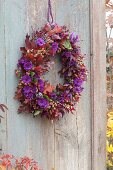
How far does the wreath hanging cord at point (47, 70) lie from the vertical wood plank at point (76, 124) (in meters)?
0.15

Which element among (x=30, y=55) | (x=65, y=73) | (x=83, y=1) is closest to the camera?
(x=30, y=55)

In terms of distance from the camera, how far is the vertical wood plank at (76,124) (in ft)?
9.40

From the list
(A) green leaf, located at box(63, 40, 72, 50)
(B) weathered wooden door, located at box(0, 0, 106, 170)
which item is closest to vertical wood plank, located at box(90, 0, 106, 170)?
(B) weathered wooden door, located at box(0, 0, 106, 170)

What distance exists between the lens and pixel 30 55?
8.19 feet

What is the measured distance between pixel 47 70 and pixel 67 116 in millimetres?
423

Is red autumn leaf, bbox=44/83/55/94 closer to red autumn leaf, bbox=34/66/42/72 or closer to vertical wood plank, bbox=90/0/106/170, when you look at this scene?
red autumn leaf, bbox=34/66/42/72

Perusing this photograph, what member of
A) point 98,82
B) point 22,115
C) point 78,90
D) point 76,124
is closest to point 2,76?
point 22,115

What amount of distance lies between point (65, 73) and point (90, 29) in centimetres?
43

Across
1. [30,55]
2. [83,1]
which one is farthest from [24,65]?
[83,1]

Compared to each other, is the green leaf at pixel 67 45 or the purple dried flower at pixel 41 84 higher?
the green leaf at pixel 67 45

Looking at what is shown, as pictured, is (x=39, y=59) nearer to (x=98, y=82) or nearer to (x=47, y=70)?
(x=47, y=70)

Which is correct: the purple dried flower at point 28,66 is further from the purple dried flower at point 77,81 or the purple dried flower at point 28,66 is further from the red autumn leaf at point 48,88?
the purple dried flower at point 77,81

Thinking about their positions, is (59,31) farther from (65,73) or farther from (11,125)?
(11,125)

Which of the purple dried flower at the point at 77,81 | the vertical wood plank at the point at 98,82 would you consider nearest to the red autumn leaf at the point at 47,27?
the purple dried flower at the point at 77,81
